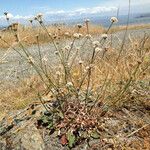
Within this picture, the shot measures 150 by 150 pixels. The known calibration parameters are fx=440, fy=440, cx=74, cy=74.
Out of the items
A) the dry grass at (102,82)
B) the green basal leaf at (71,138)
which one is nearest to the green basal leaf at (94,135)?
the green basal leaf at (71,138)

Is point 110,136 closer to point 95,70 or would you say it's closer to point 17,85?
point 95,70

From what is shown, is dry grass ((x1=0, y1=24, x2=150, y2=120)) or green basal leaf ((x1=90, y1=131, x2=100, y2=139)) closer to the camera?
green basal leaf ((x1=90, y1=131, x2=100, y2=139))

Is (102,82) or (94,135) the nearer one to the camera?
(94,135)

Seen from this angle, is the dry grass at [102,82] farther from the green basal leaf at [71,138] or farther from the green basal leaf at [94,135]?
A: the green basal leaf at [71,138]

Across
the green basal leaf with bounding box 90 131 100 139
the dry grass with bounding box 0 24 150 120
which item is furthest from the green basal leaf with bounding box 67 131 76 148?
the dry grass with bounding box 0 24 150 120

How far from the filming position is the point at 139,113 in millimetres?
4379

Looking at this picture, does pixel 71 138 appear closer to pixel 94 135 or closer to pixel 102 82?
pixel 94 135

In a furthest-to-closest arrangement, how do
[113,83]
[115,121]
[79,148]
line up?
[113,83] < [115,121] < [79,148]

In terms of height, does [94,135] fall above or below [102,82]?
above

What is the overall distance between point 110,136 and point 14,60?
8.02 meters

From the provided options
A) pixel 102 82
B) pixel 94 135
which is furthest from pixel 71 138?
pixel 102 82

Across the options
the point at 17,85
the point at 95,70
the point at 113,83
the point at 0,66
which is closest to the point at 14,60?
the point at 0,66

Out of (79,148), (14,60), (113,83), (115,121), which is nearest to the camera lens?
(79,148)

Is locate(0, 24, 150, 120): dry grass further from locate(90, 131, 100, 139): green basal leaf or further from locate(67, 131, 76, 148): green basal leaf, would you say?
locate(67, 131, 76, 148): green basal leaf
